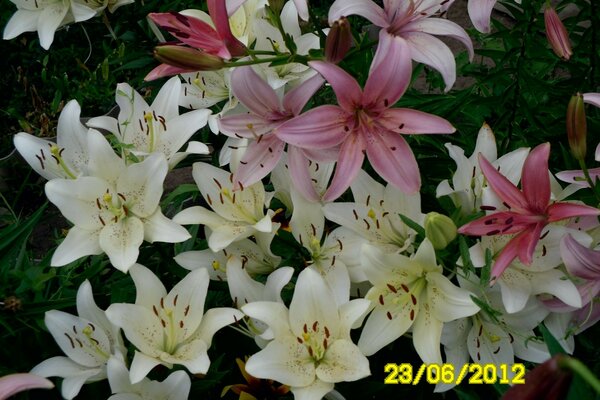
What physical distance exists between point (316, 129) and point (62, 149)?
372mm

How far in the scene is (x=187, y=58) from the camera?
0.90 metres

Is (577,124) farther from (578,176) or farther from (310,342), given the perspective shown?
(310,342)

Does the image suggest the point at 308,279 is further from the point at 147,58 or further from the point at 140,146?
the point at 147,58

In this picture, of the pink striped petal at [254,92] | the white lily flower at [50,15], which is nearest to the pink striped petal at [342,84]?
the pink striped petal at [254,92]

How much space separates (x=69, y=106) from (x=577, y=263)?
0.67 metres

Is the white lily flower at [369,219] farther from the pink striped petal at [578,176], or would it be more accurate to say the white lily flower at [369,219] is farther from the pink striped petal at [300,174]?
the pink striped petal at [578,176]

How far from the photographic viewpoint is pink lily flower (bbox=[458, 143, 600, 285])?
879mm

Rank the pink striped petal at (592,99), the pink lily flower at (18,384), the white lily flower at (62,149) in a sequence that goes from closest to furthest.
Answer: the pink lily flower at (18,384)
the pink striped petal at (592,99)
the white lily flower at (62,149)

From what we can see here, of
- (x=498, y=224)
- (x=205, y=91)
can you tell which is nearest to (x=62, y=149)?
(x=205, y=91)

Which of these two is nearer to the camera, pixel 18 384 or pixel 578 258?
pixel 18 384

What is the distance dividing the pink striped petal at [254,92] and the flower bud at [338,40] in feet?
0.32

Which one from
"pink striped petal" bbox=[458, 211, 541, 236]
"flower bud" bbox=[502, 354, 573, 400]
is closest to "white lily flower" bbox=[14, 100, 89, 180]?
"pink striped petal" bbox=[458, 211, 541, 236]

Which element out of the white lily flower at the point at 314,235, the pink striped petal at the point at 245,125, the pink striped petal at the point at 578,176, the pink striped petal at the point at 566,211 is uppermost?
the pink striped petal at the point at 245,125

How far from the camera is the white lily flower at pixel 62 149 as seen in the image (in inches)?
43.1
